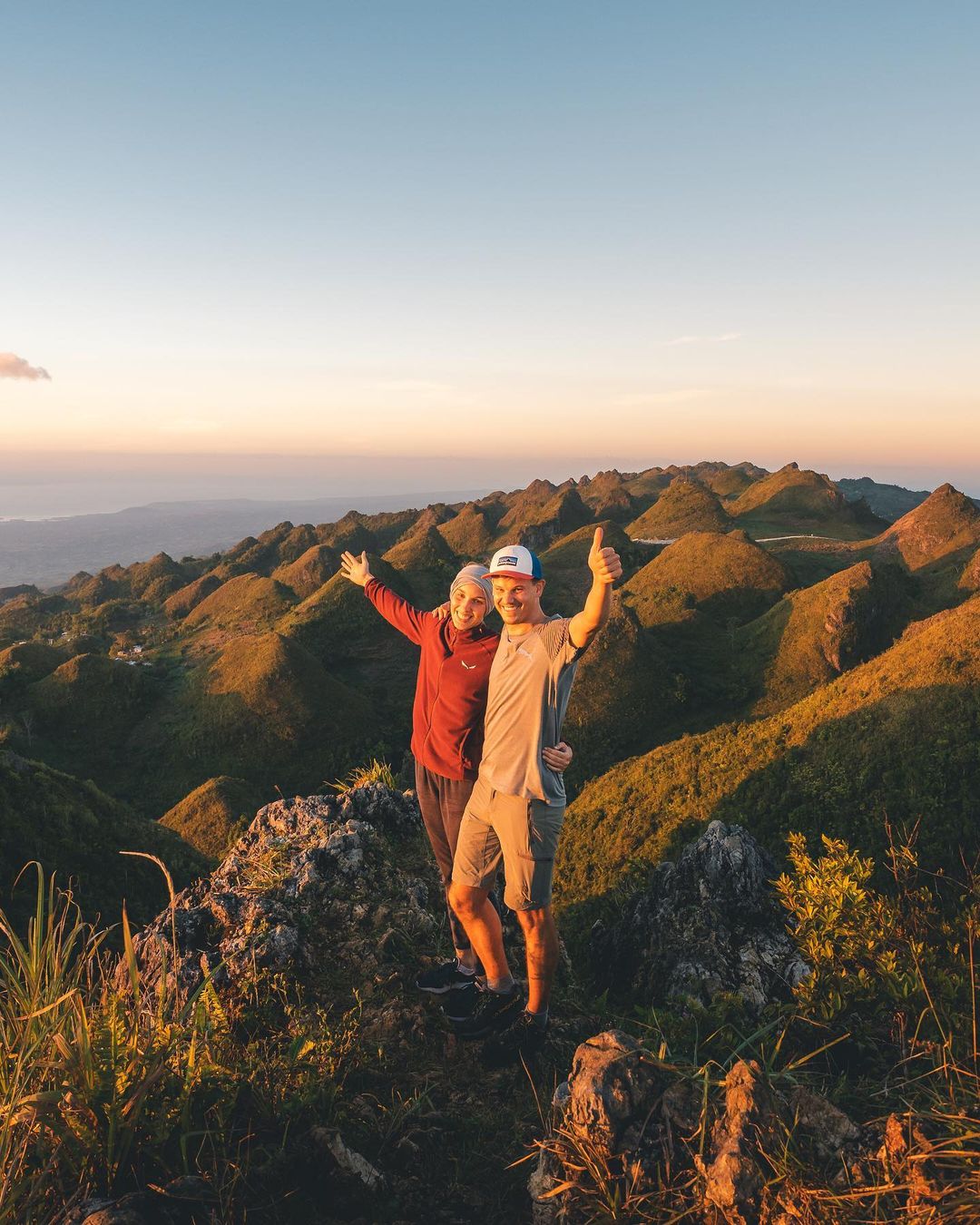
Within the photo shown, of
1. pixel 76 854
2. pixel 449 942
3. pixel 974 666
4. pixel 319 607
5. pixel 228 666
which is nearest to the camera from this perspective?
pixel 449 942

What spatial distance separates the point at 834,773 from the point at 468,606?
13331 mm

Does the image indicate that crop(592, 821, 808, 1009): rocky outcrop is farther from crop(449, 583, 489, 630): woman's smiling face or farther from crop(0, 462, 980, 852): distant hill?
crop(0, 462, 980, 852): distant hill

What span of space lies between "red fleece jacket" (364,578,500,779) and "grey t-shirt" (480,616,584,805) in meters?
0.52

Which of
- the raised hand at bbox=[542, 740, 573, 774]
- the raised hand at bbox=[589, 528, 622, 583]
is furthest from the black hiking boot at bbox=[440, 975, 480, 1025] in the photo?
the raised hand at bbox=[589, 528, 622, 583]

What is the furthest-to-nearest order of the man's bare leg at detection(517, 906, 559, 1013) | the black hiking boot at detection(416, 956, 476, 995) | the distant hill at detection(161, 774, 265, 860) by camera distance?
the distant hill at detection(161, 774, 265, 860) < the black hiking boot at detection(416, 956, 476, 995) < the man's bare leg at detection(517, 906, 559, 1013)

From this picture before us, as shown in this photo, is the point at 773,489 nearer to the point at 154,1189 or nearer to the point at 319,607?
the point at 319,607

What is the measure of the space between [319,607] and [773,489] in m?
68.1

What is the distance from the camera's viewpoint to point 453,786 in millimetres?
5426

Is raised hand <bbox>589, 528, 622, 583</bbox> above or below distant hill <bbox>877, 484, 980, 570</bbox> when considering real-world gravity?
above

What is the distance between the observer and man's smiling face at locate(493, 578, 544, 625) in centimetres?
464

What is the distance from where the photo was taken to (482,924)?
498 centimetres

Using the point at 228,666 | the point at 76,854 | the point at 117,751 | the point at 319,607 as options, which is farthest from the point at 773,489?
the point at 76,854

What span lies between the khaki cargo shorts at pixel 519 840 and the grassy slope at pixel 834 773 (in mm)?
10731

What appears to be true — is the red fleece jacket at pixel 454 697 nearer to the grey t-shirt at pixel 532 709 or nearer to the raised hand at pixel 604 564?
the grey t-shirt at pixel 532 709
